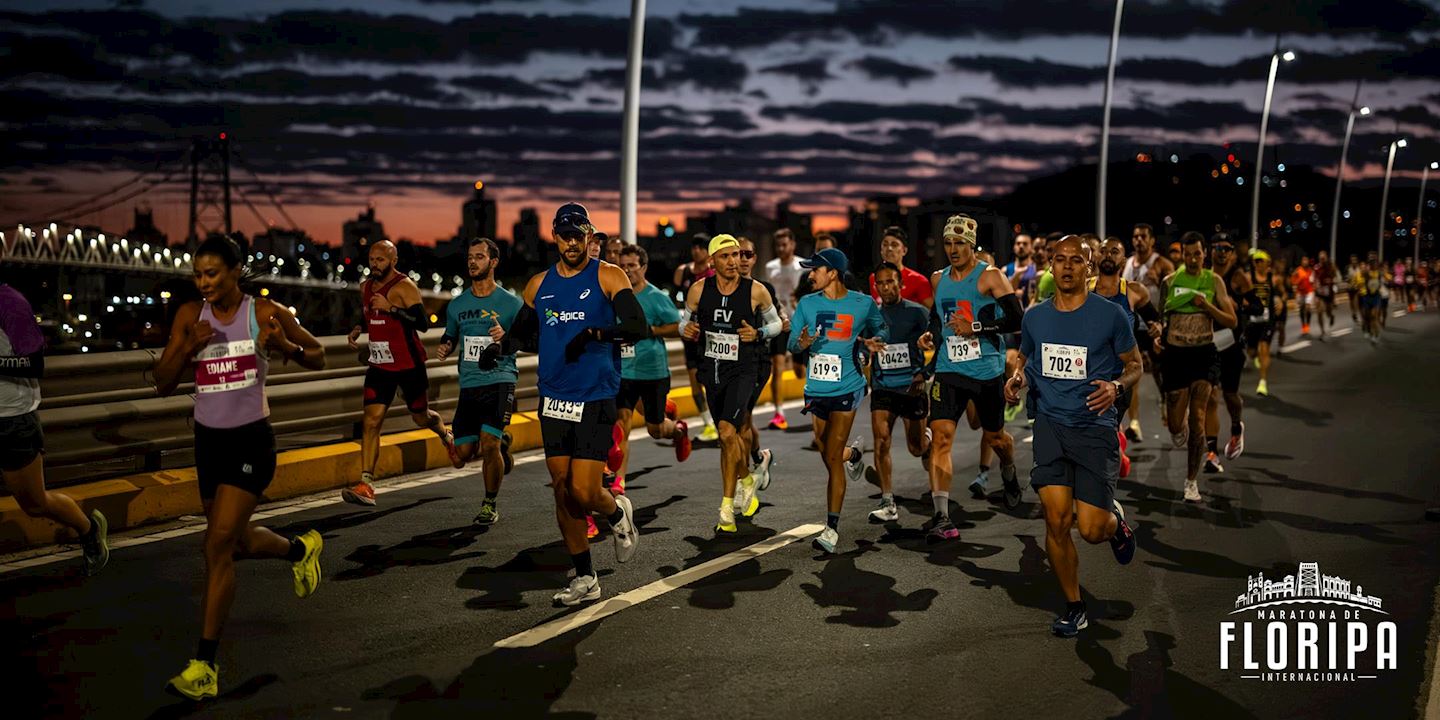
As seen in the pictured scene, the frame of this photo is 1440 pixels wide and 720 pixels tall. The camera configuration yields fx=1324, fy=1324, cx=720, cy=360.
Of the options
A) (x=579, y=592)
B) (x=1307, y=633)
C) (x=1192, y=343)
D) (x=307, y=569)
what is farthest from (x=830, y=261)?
(x=307, y=569)

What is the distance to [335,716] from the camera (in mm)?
5109

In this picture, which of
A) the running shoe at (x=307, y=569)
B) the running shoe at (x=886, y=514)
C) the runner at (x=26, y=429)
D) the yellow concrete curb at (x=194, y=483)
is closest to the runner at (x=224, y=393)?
the running shoe at (x=307, y=569)

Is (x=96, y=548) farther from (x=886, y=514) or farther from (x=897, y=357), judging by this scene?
(x=897, y=357)

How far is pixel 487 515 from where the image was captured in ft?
29.4

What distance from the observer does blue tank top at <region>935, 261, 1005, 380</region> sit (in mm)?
8836

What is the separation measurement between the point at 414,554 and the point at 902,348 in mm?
3459

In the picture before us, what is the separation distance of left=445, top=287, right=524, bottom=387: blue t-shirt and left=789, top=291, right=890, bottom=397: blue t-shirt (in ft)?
6.62

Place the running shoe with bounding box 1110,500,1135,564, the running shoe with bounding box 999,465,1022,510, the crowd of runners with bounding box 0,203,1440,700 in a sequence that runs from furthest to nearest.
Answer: the running shoe with bounding box 999,465,1022,510 → the running shoe with bounding box 1110,500,1135,564 → the crowd of runners with bounding box 0,203,1440,700

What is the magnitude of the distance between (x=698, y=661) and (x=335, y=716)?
157cm

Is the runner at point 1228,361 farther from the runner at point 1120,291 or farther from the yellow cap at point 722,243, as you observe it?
the yellow cap at point 722,243

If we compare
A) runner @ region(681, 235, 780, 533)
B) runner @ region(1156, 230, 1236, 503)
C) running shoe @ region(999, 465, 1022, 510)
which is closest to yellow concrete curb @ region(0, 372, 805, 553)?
runner @ region(681, 235, 780, 533)

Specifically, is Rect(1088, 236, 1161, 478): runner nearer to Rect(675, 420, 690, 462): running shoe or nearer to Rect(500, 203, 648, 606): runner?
Rect(675, 420, 690, 462): running shoe

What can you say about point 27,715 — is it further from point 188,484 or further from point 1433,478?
point 1433,478

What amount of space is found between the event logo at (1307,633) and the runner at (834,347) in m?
2.51
